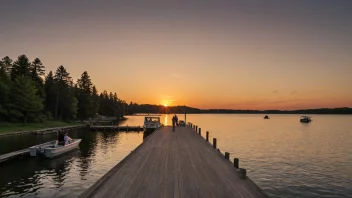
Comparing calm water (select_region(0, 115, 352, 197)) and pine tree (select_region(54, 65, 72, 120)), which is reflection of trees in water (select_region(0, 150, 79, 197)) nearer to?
calm water (select_region(0, 115, 352, 197))

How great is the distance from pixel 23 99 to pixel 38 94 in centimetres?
1356

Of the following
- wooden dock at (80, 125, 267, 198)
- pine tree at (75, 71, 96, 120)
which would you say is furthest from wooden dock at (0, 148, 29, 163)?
pine tree at (75, 71, 96, 120)

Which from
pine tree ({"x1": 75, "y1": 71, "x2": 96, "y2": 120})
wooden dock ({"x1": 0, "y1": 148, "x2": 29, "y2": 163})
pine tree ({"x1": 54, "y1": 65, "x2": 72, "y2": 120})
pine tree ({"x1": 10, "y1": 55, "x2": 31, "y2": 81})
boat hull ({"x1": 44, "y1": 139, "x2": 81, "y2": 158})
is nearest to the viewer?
wooden dock ({"x1": 0, "y1": 148, "x2": 29, "y2": 163})

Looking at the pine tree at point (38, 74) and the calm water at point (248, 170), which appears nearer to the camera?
the calm water at point (248, 170)

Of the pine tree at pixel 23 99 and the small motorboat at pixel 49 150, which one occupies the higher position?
the pine tree at pixel 23 99

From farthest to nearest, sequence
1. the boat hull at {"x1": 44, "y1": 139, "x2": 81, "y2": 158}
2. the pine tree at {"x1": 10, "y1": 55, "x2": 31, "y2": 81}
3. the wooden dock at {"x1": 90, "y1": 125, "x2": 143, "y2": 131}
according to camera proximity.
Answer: the pine tree at {"x1": 10, "y1": 55, "x2": 31, "y2": 81} → the wooden dock at {"x1": 90, "y1": 125, "x2": 143, "y2": 131} → the boat hull at {"x1": 44, "y1": 139, "x2": 81, "y2": 158}

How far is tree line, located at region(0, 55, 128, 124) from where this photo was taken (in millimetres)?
65188

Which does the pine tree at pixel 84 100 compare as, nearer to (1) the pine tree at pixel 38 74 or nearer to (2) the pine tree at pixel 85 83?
(2) the pine tree at pixel 85 83

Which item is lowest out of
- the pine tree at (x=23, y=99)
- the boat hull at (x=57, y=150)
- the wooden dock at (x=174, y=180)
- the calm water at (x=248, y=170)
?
the calm water at (x=248, y=170)

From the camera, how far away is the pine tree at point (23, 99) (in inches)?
2554

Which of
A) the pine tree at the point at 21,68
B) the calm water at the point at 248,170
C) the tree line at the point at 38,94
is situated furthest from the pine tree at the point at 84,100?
the calm water at the point at 248,170

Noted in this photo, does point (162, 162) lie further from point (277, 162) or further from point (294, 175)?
point (277, 162)

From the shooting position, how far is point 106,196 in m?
11.5

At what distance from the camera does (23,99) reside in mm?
65250
